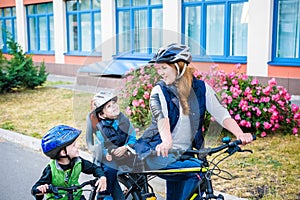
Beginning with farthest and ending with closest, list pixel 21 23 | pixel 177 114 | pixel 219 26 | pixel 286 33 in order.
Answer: pixel 21 23
pixel 219 26
pixel 286 33
pixel 177 114

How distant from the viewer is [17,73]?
1500 cm

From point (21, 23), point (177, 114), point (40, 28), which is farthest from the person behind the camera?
point (21, 23)

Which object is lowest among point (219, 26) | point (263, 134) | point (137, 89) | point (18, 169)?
point (18, 169)

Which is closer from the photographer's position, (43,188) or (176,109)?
(176,109)

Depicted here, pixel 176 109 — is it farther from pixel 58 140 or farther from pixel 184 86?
pixel 58 140

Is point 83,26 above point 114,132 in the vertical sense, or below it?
above

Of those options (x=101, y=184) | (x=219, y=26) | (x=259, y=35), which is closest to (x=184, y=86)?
(x=101, y=184)

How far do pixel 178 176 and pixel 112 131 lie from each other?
1.88ft

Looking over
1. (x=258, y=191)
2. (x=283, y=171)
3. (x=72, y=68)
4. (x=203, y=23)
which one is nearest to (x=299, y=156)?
(x=283, y=171)

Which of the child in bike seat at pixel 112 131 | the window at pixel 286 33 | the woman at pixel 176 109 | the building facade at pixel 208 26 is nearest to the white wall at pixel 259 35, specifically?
the building facade at pixel 208 26

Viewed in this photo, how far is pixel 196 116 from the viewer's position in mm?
3285

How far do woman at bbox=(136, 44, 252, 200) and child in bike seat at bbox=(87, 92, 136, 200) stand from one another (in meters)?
0.12

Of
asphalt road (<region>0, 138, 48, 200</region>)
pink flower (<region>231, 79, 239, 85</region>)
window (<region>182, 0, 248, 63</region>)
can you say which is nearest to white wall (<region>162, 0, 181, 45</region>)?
window (<region>182, 0, 248, 63</region>)

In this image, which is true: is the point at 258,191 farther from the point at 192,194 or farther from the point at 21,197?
the point at 21,197
